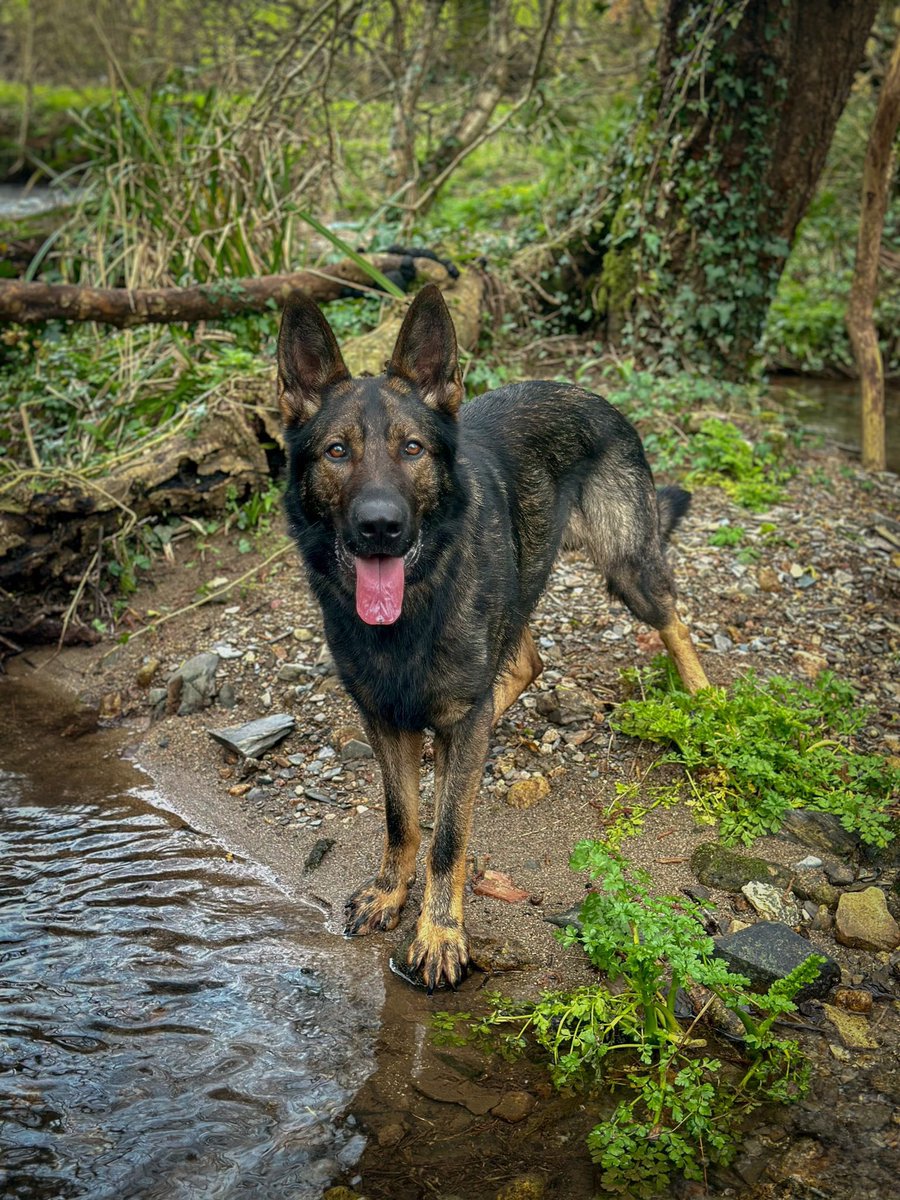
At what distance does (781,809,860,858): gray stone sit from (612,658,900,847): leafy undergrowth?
30 millimetres

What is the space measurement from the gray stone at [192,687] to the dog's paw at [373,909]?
5.76ft

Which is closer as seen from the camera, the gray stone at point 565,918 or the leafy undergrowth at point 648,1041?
the leafy undergrowth at point 648,1041

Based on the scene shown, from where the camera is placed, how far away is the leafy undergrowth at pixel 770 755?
4.20 meters

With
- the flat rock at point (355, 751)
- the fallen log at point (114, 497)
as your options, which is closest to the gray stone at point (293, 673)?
the flat rock at point (355, 751)

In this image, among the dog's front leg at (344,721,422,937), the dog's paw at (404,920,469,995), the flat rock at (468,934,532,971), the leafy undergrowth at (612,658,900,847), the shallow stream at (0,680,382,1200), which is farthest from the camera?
the leafy undergrowth at (612,658,900,847)

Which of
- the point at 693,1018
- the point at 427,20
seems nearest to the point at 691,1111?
the point at 693,1018

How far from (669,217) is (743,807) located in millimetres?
5400

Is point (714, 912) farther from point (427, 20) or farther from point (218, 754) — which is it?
point (427, 20)

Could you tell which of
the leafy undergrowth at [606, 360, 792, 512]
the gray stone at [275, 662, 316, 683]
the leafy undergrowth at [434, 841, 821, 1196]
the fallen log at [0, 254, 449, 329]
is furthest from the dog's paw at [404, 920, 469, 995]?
the fallen log at [0, 254, 449, 329]

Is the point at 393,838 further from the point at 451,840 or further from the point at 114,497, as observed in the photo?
the point at 114,497

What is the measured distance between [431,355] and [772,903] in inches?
90.0

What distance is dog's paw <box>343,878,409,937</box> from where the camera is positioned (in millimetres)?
3887

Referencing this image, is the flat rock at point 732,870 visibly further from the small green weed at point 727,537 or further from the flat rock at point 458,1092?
the small green weed at point 727,537

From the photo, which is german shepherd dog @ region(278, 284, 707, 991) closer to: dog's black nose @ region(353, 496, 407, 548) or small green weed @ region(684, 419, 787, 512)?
dog's black nose @ region(353, 496, 407, 548)
